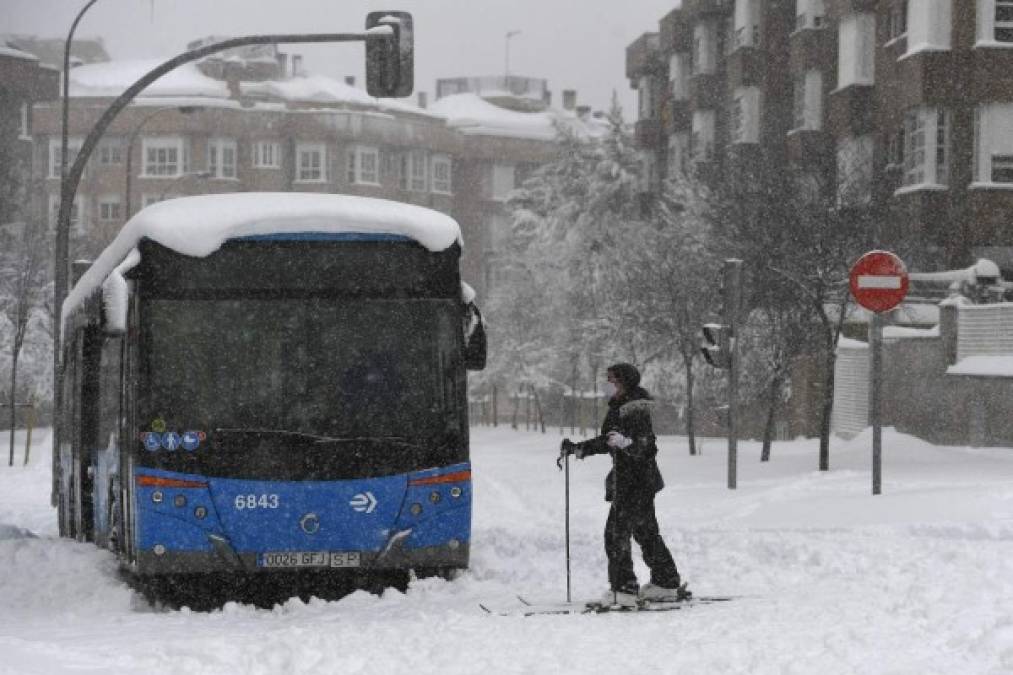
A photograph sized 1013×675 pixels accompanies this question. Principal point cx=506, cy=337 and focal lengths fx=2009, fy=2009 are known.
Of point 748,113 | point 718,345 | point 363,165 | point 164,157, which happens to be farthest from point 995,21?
point 363,165

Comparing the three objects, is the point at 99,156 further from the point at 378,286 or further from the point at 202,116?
the point at 378,286

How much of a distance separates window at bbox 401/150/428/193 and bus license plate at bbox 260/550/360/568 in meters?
99.2

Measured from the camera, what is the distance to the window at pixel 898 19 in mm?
42719

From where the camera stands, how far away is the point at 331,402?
43.9ft

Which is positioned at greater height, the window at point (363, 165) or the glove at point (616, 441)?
the window at point (363, 165)

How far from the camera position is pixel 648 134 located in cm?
7306

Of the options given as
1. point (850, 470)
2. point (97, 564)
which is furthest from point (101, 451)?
point (850, 470)

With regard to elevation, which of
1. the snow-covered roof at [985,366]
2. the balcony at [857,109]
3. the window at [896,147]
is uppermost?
the balcony at [857,109]

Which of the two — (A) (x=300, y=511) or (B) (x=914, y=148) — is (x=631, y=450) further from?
(B) (x=914, y=148)

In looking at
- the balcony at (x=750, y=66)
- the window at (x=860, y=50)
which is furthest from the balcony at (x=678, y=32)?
the window at (x=860, y=50)

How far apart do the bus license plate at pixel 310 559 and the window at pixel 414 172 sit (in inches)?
3905

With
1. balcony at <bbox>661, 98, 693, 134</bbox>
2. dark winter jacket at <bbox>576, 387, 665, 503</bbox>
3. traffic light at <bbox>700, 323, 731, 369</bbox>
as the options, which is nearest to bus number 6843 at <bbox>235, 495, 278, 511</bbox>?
dark winter jacket at <bbox>576, 387, 665, 503</bbox>

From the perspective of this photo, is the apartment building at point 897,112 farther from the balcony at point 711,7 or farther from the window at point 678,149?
the window at point 678,149

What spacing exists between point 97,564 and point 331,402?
2.66 m
